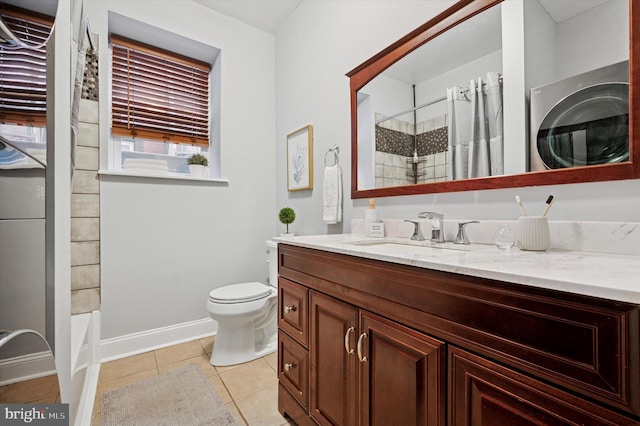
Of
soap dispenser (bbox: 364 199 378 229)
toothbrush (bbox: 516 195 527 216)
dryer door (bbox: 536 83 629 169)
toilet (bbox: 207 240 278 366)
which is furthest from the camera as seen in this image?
toilet (bbox: 207 240 278 366)

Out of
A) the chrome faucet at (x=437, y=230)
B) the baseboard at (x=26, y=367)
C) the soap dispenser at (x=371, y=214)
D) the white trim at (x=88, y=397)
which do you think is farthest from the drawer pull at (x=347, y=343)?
the white trim at (x=88, y=397)

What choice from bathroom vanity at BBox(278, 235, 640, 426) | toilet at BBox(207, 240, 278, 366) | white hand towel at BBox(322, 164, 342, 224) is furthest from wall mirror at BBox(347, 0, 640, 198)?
toilet at BBox(207, 240, 278, 366)

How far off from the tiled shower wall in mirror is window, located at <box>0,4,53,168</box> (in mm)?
1466

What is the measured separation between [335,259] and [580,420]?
74 cm

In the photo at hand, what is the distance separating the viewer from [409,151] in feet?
4.92

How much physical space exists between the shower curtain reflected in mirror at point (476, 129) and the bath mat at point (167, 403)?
166 centimetres

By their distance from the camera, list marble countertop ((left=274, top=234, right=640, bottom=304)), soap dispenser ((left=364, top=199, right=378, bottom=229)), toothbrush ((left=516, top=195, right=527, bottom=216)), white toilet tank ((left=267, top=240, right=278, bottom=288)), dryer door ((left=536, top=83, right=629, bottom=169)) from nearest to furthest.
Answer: marble countertop ((left=274, top=234, right=640, bottom=304)) < dryer door ((left=536, top=83, right=629, bottom=169)) < toothbrush ((left=516, top=195, right=527, bottom=216)) < soap dispenser ((left=364, top=199, right=378, bottom=229)) < white toilet tank ((left=267, top=240, right=278, bottom=288))

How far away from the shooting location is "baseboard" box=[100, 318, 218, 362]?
2014 millimetres

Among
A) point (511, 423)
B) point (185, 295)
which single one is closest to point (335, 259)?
point (511, 423)

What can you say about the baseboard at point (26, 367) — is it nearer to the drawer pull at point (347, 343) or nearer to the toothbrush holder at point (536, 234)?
the drawer pull at point (347, 343)

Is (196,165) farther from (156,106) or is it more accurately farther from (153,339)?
(153,339)

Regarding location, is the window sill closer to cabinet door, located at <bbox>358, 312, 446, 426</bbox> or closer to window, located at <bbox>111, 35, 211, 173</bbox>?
window, located at <bbox>111, 35, 211, 173</bbox>

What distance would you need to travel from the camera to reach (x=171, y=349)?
2.16 metres

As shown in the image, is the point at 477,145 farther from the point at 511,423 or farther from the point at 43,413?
the point at 43,413
